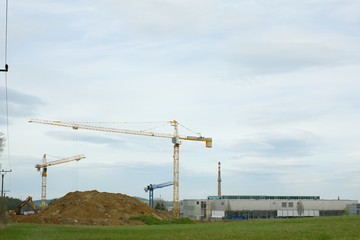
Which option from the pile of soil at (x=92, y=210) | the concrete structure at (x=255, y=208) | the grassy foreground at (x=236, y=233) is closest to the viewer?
the grassy foreground at (x=236, y=233)

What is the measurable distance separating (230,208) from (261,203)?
957cm

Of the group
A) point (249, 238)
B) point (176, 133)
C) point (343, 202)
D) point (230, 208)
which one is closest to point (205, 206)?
point (230, 208)

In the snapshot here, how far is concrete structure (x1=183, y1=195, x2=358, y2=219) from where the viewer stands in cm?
15712

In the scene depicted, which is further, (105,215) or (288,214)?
(288,214)

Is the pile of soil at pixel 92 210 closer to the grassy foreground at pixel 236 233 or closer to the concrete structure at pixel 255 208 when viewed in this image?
the grassy foreground at pixel 236 233

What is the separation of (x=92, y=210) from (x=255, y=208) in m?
70.5

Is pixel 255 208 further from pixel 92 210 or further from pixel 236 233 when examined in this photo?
pixel 236 233

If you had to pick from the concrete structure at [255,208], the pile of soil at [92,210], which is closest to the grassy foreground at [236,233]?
the pile of soil at [92,210]

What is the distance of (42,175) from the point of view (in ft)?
620

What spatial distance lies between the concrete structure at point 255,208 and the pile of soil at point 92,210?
4907cm

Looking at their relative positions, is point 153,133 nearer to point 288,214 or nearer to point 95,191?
point 288,214

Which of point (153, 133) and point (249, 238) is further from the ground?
point (153, 133)

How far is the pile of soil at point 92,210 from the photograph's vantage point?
3588 inches

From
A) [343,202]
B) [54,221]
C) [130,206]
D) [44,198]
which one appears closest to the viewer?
[54,221]
